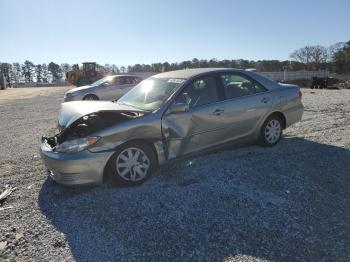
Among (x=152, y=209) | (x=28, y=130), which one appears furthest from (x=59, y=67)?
(x=152, y=209)

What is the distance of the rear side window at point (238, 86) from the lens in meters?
6.08

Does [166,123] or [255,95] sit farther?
[255,95]

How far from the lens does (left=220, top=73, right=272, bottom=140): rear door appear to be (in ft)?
19.6

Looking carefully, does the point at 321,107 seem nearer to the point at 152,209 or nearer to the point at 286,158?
the point at 286,158

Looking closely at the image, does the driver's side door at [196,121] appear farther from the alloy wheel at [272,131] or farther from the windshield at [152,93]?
the alloy wheel at [272,131]

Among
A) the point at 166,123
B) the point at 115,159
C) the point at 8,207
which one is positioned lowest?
the point at 8,207

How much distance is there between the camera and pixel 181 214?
162 inches

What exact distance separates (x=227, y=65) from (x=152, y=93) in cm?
6068

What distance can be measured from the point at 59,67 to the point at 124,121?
4343 inches

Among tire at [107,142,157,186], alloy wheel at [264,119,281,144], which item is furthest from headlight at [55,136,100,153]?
alloy wheel at [264,119,281,144]

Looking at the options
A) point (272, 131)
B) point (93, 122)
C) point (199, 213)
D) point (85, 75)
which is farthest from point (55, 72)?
point (199, 213)

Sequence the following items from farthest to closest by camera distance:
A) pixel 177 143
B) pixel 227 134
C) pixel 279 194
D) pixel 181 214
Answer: pixel 227 134, pixel 177 143, pixel 279 194, pixel 181 214

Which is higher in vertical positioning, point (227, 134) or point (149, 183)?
point (227, 134)

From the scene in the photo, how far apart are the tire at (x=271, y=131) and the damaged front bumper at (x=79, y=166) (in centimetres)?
306
